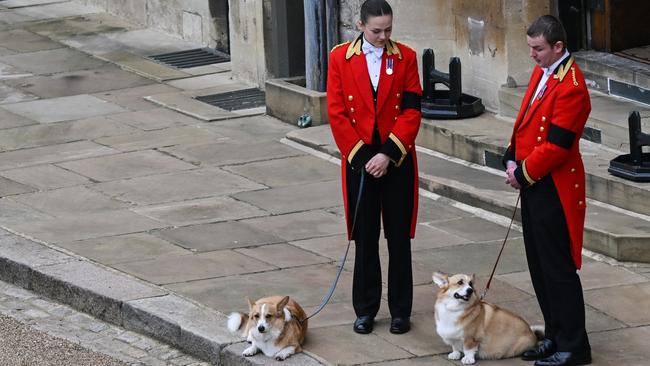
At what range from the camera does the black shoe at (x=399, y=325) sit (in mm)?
8445

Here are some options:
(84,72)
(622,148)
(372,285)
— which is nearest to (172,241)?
(372,285)

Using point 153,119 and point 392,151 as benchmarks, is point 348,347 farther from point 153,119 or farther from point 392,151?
point 153,119

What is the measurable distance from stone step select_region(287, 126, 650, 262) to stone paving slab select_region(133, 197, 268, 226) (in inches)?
57.5

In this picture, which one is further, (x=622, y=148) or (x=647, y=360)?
(x=622, y=148)

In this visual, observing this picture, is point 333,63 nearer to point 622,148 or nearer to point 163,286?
point 163,286

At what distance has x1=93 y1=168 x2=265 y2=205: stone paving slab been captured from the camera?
11.8m

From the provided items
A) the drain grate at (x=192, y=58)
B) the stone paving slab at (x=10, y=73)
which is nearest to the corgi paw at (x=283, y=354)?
the drain grate at (x=192, y=58)

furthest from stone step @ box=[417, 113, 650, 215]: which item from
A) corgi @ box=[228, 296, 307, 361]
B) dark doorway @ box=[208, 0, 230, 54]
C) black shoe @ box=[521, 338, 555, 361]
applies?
dark doorway @ box=[208, 0, 230, 54]

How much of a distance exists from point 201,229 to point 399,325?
2.78 m

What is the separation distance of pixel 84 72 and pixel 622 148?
298 inches

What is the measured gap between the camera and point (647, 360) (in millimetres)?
7910

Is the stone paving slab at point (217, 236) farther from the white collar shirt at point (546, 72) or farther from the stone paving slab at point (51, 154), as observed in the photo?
the white collar shirt at point (546, 72)

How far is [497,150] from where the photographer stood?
11734mm

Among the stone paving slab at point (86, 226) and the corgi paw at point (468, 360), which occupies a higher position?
the corgi paw at point (468, 360)
